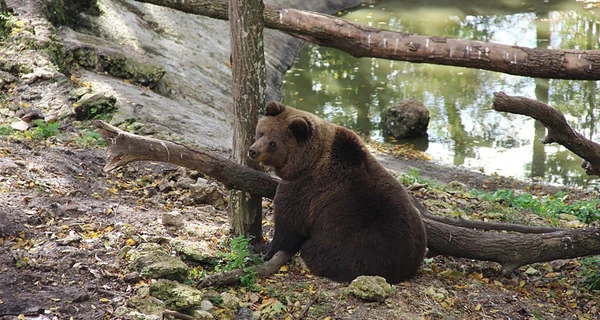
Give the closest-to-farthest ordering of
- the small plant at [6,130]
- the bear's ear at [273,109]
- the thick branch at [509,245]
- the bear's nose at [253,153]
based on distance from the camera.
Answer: the bear's nose at [253,153], the bear's ear at [273,109], the thick branch at [509,245], the small plant at [6,130]

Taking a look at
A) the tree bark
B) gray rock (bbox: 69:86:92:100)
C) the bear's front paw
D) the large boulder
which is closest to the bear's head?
the bear's front paw

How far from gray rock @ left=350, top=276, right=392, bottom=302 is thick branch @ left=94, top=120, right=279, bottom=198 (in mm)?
1502

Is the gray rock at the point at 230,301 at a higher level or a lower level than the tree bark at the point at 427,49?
lower

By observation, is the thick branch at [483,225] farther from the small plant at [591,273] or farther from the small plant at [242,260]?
the small plant at [242,260]

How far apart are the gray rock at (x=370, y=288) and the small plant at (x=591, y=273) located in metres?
2.73

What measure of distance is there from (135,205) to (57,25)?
770 cm

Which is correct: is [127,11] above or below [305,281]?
above

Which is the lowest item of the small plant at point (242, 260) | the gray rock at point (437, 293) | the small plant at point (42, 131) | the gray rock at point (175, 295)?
the gray rock at point (437, 293)

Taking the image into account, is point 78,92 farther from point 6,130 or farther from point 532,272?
point 532,272

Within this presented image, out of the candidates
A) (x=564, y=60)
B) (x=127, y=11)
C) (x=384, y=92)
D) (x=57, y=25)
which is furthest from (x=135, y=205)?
(x=384, y=92)

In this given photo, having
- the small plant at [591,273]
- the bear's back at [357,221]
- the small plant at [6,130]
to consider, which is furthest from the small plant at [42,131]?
the small plant at [591,273]

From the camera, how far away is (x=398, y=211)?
7117 millimetres

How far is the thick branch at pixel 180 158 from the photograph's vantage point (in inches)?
264

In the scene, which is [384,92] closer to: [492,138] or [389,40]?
[492,138]
